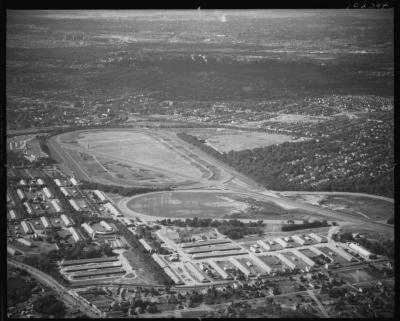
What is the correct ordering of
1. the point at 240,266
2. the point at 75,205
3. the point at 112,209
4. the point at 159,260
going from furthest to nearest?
1. the point at 75,205
2. the point at 112,209
3. the point at 159,260
4. the point at 240,266

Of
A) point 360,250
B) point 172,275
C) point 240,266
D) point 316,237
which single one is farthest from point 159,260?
point 360,250

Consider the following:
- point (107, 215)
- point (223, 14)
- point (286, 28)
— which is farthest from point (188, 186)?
point (286, 28)

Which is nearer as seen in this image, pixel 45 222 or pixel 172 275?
pixel 172 275

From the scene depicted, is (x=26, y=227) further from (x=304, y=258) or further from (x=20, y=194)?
(x=304, y=258)

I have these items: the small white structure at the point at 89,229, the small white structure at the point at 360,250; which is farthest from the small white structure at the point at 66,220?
the small white structure at the point at 360,250

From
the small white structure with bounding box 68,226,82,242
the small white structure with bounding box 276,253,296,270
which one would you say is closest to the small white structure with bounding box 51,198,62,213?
the small white structure with bounding box 68,226,82,242
